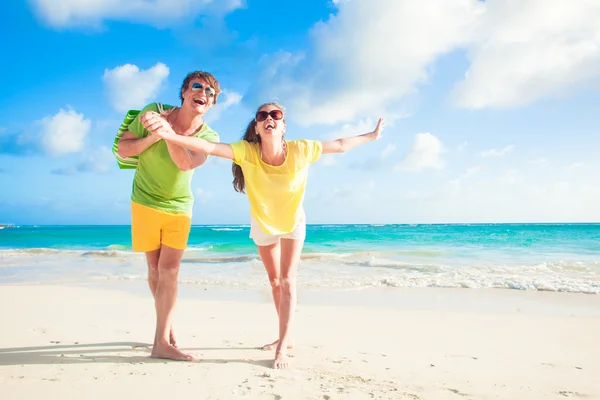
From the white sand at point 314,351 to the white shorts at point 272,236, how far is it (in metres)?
1.08

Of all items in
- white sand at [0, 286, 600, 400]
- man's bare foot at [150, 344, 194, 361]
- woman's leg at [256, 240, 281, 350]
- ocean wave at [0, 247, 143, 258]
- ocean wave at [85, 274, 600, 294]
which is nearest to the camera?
white sand at [0, 286, 600, 400]

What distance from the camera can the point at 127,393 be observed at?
9.10 ft

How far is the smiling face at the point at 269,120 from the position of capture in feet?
11.7

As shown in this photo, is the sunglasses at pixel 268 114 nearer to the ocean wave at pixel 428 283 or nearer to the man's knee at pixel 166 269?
the man's knee at pixel 166 269

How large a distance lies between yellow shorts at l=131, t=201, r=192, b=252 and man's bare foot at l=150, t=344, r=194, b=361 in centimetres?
88

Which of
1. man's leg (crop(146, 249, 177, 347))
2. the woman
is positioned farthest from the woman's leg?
man's leg (crop(146, 249, 177, 347))

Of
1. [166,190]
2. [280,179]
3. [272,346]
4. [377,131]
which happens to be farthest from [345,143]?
[272,346]

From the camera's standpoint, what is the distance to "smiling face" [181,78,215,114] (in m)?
3.41

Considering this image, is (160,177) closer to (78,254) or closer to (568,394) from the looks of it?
(568,394)

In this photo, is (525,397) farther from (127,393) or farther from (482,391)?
(127,393)

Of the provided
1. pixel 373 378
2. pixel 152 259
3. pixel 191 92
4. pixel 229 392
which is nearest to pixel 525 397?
pixel 373 378

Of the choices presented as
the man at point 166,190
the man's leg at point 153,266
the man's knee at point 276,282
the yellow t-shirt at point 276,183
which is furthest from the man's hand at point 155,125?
the man's knee at point 276,282

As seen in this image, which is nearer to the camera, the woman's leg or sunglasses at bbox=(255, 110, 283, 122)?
sunglasses at bbox=(255, 110, 283, 122)

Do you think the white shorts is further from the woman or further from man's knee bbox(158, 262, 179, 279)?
man's knee bbox(158, 262, 179, 279)
